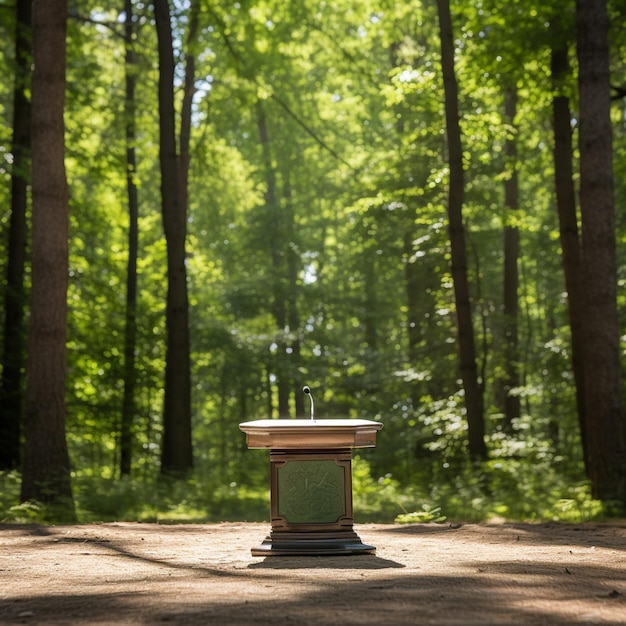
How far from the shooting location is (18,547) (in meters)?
8.27

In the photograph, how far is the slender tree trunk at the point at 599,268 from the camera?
484 inches

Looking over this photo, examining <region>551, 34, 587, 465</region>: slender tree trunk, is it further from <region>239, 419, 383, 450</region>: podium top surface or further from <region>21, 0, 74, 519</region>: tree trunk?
<region>239, 419, 383, 450</region>: podium top surface

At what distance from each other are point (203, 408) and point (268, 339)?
14080 mm

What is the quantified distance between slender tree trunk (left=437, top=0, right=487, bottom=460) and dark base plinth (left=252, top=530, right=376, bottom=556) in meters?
9.31

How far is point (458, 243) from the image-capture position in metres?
16.8

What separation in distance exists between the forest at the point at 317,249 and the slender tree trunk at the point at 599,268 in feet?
0.10

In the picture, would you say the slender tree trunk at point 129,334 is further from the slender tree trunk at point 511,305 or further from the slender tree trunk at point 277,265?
the slender tree trunk at point 511,305

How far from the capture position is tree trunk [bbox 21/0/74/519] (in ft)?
40.6

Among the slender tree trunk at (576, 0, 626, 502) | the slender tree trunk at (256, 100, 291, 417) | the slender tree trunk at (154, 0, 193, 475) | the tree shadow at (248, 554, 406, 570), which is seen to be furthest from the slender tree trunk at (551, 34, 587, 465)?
the slender tree trunk at (256, 100, 291, 417)

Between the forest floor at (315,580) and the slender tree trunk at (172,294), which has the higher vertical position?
the slender tree trunk at (172,294)

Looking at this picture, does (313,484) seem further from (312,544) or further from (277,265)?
(277,265)

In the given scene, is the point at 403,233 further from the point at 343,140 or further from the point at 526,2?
the point at 343,140

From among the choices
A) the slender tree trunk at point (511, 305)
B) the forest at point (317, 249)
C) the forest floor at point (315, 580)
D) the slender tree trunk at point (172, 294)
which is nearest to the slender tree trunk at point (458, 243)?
the forest at point (317, 249)

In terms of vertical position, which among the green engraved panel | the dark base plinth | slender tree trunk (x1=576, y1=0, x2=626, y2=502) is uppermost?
slender tree trunk (x1=576, y1=0, x2=626, y2=502)
